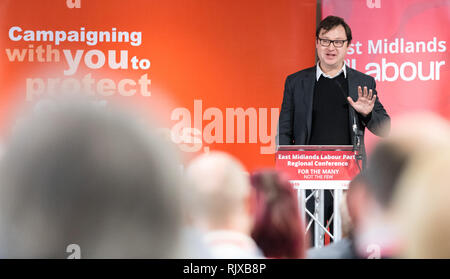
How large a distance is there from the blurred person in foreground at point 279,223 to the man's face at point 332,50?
94 centimetres

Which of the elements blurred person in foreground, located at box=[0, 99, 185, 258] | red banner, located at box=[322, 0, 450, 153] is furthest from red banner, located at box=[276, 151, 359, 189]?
red banner, located at box=[322, 0, 450, 153]

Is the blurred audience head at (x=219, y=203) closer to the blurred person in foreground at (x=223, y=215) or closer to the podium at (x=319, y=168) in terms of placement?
the blurred person in foreground at (x=223, y=215)

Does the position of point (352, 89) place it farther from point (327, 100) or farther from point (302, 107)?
point (302, 107)

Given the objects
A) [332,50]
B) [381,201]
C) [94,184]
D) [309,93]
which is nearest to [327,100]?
[309,93]

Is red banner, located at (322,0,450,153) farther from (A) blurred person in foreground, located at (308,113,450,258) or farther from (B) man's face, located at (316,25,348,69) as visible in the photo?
(A) blurred person in foreground, located at (308,113,450,258)

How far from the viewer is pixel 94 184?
1.50m

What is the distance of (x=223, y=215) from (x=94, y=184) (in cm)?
89

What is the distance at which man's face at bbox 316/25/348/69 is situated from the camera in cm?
296

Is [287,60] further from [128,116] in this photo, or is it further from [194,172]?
[128,116]

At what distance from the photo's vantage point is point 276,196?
2471 millimetres

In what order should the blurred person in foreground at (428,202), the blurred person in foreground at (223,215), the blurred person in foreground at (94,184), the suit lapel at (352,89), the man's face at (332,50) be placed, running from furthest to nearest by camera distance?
the man's face at (332,50) < the suit lapel at (352,89) < the blurred person in foreground at (223,215) < the blurred person in foreground at (428,202) < the blurred person in foreground at (94,184)

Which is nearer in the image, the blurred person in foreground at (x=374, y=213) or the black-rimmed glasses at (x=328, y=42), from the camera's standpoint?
the blurred person in foreground at (x=374, y=213)

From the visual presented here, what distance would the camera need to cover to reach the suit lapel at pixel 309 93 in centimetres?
294

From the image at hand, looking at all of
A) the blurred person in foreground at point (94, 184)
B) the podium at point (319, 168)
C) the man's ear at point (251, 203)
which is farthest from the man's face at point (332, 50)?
the blurred person in foreground at point (94, 184)
